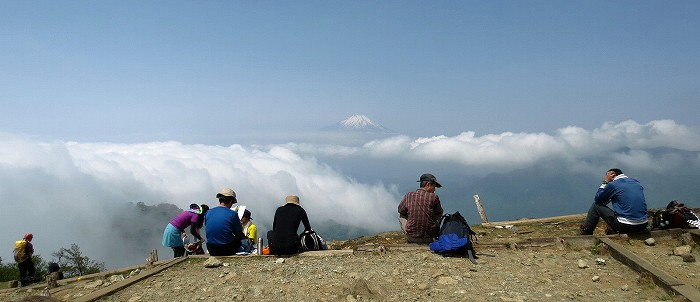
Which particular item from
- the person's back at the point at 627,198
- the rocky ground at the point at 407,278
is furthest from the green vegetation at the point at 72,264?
the person's back at the point at 627,198

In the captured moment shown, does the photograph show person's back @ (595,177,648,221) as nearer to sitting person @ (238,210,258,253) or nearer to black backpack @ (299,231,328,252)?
black backpack @ (299,231,328,252)

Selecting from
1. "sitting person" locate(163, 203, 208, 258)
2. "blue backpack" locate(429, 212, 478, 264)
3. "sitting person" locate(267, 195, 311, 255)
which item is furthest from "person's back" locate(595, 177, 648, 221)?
"sitting person" locate(163, 203, 208, 258)

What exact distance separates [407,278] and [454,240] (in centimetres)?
203

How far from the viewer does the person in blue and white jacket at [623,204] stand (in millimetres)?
10547

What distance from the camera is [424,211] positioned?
35.2 feet

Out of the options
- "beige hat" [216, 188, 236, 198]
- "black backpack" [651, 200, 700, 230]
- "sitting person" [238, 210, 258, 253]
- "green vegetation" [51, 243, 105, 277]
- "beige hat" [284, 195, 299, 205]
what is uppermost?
"beige hat" [216, 188, 236, 198]

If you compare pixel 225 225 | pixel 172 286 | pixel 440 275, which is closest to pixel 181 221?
pixel 225 225

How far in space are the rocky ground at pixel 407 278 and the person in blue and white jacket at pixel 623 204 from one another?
504 mm

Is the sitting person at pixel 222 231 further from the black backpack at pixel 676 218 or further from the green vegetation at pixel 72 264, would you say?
the green vegetation at pixel 72 264

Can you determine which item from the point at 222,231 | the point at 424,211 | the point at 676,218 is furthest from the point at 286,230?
the point at 676,218

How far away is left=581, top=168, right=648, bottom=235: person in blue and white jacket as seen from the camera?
10547mm

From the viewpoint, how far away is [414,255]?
10.1 m

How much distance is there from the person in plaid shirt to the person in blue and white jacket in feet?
14.3

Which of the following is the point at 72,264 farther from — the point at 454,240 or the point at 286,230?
the point at 454,240
